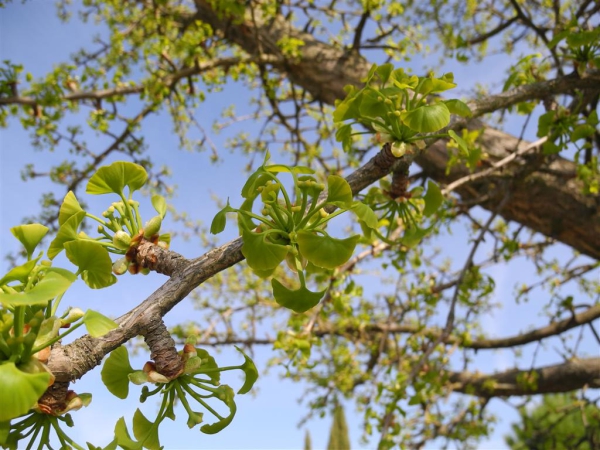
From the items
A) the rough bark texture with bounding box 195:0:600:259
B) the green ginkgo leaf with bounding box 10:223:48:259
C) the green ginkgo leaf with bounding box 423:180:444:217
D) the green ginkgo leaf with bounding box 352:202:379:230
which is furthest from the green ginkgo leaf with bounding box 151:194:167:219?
the rough bark texture with bounding box 195:0:600:259

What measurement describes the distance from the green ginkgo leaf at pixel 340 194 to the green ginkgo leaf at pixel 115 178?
32cm

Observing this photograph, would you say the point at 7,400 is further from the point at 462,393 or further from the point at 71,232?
the point at 462,393

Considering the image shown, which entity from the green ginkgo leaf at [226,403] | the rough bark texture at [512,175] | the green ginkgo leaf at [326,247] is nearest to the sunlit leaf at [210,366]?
the green ginkgo leaf at [226,403]

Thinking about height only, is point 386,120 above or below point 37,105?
below

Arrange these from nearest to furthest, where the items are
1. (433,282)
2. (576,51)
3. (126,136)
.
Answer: (576,51), (433,282), (126,136)

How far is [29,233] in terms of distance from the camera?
68 centimetres

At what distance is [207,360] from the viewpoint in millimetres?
778

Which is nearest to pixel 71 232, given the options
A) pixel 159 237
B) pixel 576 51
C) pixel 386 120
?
pixel 159 237

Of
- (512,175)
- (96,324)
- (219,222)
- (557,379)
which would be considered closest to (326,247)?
(219,222)

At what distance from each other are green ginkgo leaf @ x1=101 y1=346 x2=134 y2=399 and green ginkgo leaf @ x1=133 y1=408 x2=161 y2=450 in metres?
0.06

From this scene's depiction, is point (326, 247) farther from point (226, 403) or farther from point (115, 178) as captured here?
point (115, 178)

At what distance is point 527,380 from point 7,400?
2.85 meters

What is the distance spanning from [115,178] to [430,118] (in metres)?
0.52

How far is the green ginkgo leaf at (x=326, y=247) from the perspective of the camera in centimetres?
70
